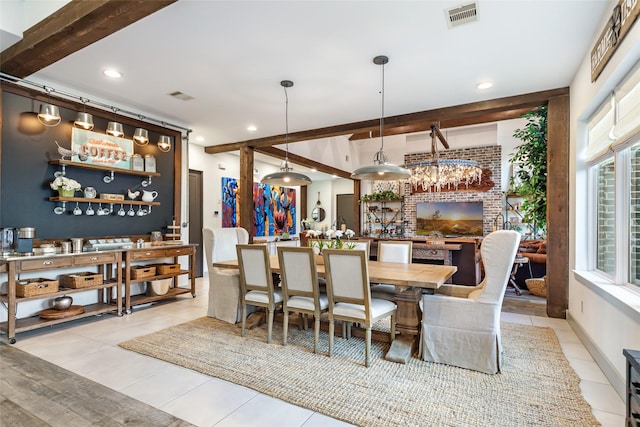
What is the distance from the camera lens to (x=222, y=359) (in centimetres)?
284

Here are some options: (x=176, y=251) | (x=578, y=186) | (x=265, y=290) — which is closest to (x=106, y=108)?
(x=176, y=251)

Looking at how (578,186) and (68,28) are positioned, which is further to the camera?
(578,186)

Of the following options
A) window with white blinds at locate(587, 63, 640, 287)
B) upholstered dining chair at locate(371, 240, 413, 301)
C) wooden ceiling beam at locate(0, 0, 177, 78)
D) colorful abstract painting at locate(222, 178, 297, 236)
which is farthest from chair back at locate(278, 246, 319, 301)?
colorful abstract painting at locate(222, 178, 297, 236)

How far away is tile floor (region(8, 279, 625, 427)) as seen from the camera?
2039 mm

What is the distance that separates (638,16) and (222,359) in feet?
12.4

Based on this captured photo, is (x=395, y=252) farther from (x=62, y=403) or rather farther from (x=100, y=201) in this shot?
(x=100, y=201)

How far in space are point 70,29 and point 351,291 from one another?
9.83ft

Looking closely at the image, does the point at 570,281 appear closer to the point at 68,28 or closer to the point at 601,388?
the point at 601,388

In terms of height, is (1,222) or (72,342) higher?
(1,222)

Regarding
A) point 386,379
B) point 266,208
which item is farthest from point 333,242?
point 266,208

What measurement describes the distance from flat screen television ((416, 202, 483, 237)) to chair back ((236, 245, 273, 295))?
22.2ft

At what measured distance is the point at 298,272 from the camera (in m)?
3.04

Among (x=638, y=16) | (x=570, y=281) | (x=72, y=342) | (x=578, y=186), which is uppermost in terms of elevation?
(x=638, y=16)

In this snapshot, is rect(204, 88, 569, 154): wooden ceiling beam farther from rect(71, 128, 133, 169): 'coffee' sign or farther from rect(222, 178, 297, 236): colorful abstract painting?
rect(71, 128, 133, 169): 'coffee' sign
